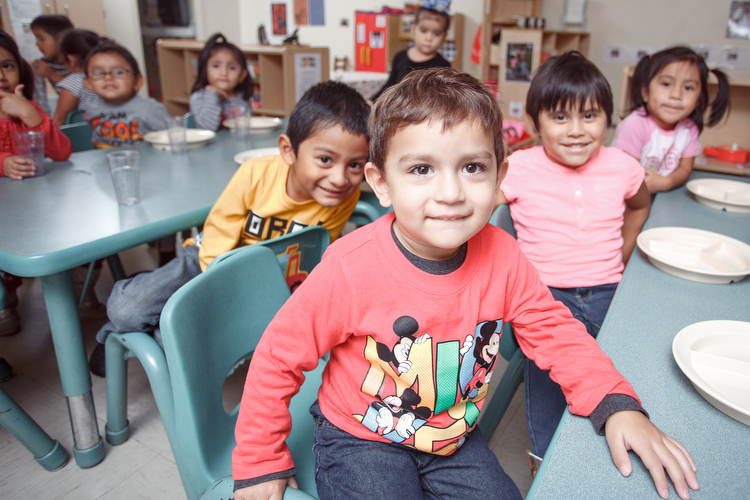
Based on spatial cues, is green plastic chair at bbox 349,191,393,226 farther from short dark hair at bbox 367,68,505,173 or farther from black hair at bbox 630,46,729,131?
black hair at bbox 630,46,729,131

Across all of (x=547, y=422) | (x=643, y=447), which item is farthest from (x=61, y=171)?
(x=643, y=447)

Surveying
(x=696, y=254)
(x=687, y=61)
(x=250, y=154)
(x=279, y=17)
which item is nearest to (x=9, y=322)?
(x=250, y=154)

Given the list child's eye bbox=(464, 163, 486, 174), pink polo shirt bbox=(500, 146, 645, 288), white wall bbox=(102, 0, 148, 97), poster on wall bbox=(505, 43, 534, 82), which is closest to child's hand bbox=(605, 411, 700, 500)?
child's eye bbox=(464, 163, 486, 174)

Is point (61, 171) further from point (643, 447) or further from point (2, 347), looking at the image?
point (643, 447)

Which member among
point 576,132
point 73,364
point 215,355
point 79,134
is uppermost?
point 576,132

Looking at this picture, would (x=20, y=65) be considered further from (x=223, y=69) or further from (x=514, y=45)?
(x=514, y=45)

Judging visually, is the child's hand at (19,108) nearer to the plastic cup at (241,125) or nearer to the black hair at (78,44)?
the plastic cup at (241,125)

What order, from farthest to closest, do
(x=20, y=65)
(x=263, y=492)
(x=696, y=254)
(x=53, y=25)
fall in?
(x=53, y=25), (x=20, y=65), (x=696, y=254), (x=263, y=492)

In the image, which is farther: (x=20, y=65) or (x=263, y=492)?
(x=20, y=65)

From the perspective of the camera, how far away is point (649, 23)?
14.8 ft

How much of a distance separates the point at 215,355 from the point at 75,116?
2356 millimetres

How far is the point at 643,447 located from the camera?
578 mm

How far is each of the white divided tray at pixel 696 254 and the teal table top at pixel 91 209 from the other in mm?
1150

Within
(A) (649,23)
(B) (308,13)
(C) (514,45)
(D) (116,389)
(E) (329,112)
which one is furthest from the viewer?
(B) (308,13)
